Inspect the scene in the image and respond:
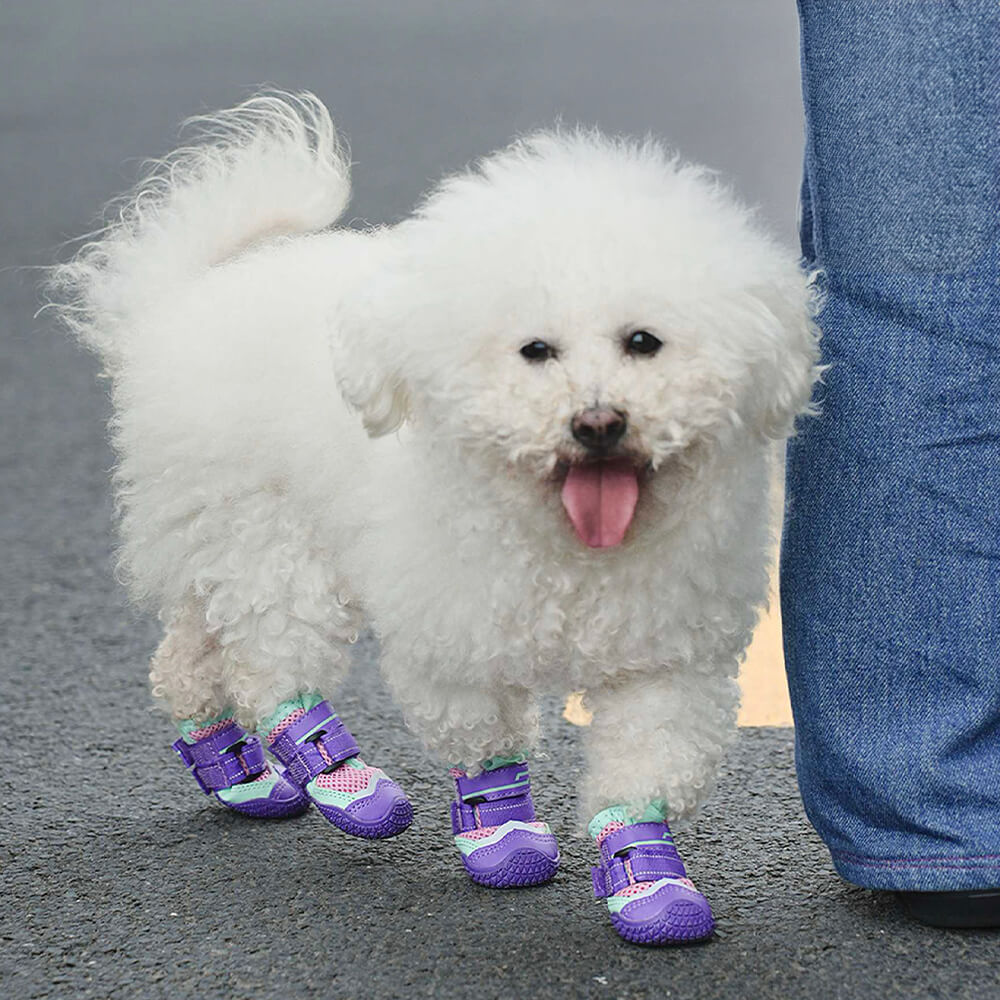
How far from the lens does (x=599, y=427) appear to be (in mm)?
2523

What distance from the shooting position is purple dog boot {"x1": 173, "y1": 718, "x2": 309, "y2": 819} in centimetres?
354

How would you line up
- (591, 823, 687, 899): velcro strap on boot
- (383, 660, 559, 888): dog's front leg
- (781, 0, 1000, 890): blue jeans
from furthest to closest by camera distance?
(383, 660, 559, 888): dog's front leg, (591, 823, 687, 899): velcro strap on boot, (781, 0, 1000, 890): blue jeans

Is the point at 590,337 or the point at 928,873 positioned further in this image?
the point at 928,873


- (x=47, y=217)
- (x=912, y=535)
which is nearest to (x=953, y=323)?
(x=912, y=535)

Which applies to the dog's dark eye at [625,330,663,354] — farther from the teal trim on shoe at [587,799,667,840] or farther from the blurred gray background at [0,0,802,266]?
the blurred gray background at [0,0,802,266]

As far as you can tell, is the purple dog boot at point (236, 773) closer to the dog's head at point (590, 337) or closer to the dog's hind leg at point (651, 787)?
the dog's hind leg at point (651, 787)

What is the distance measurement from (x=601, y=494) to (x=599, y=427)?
0.14 m

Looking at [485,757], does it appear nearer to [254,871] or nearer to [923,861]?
[254,871]

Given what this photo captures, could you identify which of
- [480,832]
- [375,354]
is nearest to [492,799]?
[480,832]

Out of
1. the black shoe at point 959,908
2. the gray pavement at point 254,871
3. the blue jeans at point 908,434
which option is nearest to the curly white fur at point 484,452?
the blue jeans at point 908,434

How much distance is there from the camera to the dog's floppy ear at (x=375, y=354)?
2723 mm

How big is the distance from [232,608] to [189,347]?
507mm

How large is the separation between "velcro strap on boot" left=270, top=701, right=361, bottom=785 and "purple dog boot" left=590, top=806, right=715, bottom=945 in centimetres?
62

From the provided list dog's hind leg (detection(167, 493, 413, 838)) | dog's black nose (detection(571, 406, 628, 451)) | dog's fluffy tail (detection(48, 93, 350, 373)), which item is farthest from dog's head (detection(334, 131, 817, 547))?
dog's fluffy tail (detection(48, 93, 350, 373))
